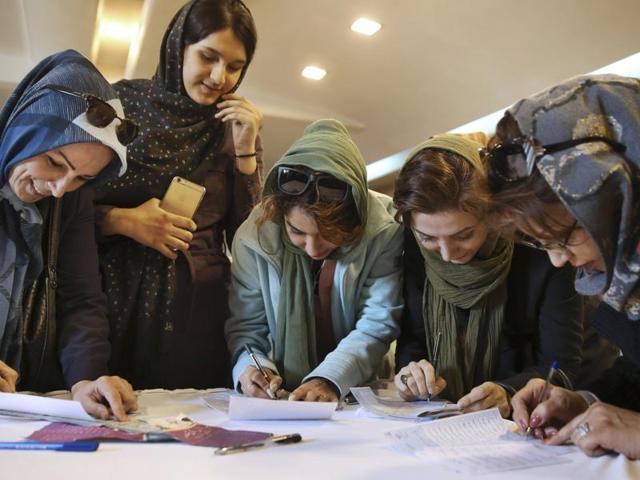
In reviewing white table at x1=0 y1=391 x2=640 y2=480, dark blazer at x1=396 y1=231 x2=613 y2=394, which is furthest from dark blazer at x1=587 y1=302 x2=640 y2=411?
white table at x1=0 y1=391 x2=640 y2=480

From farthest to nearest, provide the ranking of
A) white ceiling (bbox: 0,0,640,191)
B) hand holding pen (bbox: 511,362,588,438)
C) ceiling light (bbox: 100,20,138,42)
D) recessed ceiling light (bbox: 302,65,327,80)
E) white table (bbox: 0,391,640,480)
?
recessed ceiling light (bbox: 302,65,327,80), ceiling light (bbox: 100,20,138,42), white ceiling (bbox: 0,0,640,191), hand holding pen (bbox: 511,362,588,438), white table (bbox: 0,391,640,480)

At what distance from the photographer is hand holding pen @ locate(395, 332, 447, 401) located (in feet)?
4.14

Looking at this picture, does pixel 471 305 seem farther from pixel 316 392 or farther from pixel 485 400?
pixel 316 392

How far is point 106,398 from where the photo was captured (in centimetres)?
113

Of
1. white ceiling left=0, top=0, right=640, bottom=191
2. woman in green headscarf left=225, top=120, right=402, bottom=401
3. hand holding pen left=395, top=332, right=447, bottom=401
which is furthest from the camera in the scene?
white ceiling left=0, top=0, right=640, bottom=191

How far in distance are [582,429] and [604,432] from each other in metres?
0.04

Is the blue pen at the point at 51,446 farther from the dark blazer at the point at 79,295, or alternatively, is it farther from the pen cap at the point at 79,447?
the dark blazer at the point at 79,295

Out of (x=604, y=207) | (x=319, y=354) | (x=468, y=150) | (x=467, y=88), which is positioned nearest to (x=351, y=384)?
(x=319, y=354)

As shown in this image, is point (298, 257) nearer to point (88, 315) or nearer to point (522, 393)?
point (88, 315)

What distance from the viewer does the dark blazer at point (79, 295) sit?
4.29 ft

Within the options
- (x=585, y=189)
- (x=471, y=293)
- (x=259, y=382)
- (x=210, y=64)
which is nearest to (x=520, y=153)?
(x=585, y=189)

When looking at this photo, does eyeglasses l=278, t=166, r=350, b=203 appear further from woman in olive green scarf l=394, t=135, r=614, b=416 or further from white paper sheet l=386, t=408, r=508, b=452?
white paper sheet l=386, t=408, r=508, b=452

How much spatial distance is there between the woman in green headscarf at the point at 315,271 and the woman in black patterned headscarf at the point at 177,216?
104 mm

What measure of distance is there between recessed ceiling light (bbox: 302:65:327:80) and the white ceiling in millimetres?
67
